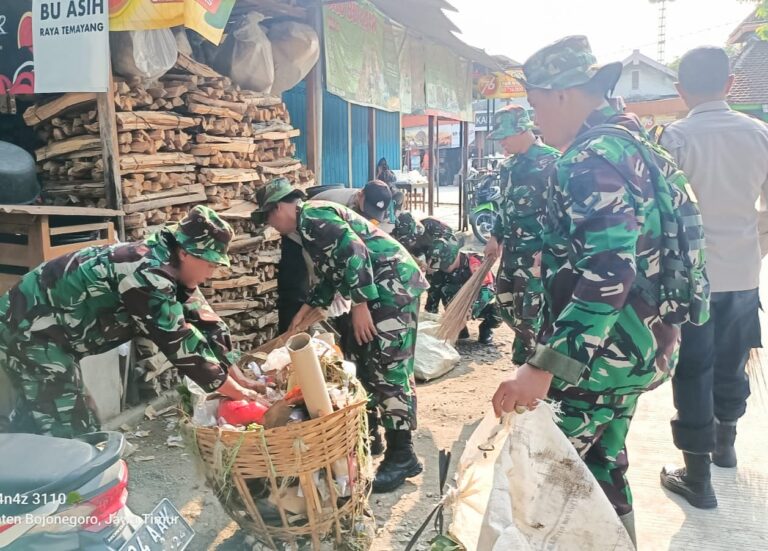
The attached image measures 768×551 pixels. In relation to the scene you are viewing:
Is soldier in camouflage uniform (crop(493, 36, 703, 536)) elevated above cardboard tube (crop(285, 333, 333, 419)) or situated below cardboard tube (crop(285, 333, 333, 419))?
above

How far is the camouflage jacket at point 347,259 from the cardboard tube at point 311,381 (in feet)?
3.16

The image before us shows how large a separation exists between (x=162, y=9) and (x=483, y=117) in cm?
2718

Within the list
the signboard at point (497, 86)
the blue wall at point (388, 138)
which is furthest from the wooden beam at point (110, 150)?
the signboard at point (497, 86)

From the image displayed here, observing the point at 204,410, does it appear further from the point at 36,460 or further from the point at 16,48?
the point at 16,48

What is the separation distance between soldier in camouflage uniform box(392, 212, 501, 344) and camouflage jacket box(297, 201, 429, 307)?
2340mm

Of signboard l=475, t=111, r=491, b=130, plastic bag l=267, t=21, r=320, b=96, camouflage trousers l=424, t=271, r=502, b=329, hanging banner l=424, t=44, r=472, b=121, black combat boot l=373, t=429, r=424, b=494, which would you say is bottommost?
black combat boot l=373, t=429, r=424, b=494

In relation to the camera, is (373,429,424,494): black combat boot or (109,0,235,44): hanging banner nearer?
(373,429,424,494): black combat boot

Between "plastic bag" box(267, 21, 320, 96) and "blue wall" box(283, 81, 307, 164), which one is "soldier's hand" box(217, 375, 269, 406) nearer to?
"plastic bag" box(267, 21, 320, 96)

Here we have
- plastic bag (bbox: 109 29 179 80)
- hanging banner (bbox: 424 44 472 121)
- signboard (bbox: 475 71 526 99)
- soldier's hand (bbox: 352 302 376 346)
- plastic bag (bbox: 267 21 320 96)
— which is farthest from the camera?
signboard (bbox: 475 71 526 99)

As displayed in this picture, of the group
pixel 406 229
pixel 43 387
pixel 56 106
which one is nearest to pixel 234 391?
pixel 43 387

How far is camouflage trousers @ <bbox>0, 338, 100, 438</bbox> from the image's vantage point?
262 cm

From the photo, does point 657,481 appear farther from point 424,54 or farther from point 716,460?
point 424,54

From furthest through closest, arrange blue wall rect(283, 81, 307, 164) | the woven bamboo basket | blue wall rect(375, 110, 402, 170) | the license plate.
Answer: blue wall rect(375, 110, 402, 170), blue wall rect(283, 81, 307, 164), the woven bamboo basket, the license plate

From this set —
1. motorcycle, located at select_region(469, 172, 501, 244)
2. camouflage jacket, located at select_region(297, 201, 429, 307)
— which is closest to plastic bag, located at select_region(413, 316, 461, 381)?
camouflage jacket, located at select_region(297, 201, 429, 307)
